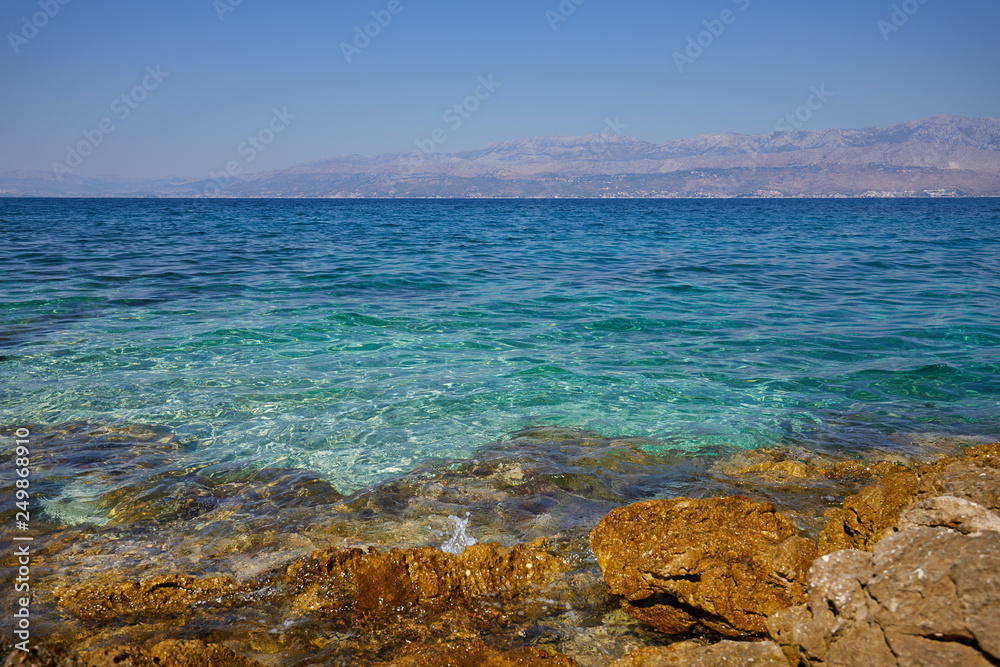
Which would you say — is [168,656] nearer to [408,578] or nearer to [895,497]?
[408,578]

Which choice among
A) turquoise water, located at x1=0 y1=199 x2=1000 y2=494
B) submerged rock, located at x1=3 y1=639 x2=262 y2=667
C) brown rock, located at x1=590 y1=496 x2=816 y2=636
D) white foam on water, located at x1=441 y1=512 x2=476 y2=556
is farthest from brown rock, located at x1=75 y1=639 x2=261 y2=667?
turquoise water, located at x1=0 y1=199 x2=1000 y2=494

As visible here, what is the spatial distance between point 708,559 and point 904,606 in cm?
126

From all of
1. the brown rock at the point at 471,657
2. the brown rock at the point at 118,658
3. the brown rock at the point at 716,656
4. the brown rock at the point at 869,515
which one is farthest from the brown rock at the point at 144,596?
the brown rock at the point at 869,515

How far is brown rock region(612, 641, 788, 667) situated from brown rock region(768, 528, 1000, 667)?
0.07 metres

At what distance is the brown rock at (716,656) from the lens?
2195 mm

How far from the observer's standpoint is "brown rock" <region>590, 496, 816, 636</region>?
2912mm

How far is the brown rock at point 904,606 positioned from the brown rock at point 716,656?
67mm

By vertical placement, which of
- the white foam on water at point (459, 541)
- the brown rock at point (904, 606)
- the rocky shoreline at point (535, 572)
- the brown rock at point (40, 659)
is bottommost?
the white foam on water at point (459, 541)

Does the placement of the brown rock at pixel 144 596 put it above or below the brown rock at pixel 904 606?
below

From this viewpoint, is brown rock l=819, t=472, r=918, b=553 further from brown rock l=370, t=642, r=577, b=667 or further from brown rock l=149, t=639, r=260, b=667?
brown rock l=149, t=639, r=260, b=667

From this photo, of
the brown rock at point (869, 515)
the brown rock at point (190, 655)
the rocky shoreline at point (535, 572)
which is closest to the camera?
the rocky shoreline at point (535, 572)

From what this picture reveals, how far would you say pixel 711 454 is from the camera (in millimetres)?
5668

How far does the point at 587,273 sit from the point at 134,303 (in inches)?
468

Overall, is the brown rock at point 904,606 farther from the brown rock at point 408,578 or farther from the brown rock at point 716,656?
the brown rock at point 408,578
